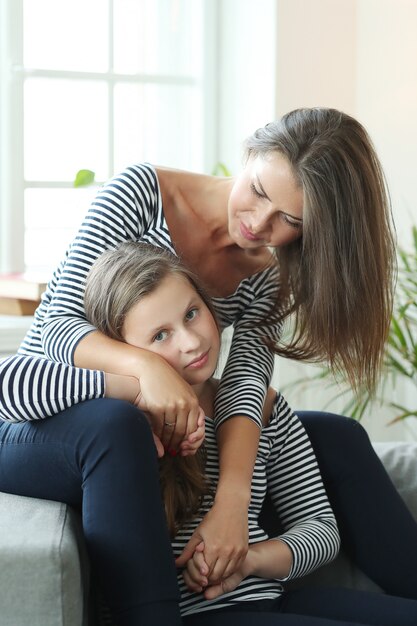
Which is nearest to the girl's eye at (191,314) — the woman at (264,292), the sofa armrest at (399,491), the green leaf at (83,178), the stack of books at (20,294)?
the woman at (264,292)

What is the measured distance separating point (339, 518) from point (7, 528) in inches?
26.2

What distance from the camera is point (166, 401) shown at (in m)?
1.24

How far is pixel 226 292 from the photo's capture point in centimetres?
165

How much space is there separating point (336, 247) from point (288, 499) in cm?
41

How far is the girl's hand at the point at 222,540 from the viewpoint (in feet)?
4.07

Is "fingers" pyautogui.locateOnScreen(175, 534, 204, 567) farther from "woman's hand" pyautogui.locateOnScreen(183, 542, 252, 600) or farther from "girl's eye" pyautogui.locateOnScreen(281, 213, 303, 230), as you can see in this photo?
"girl's eye" pyautogui.locateOnScreen(281, 213, 303, 230)

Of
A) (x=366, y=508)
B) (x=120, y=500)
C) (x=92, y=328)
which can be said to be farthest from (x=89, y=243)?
(x=366, y=508)

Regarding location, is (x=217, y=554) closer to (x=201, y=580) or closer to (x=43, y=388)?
(x=201, y=580)

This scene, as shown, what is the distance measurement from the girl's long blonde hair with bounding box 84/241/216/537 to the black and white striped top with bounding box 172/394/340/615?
0.04 meters

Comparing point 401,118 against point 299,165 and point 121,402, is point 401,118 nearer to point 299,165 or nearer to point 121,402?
point 299,165

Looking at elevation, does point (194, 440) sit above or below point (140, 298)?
below

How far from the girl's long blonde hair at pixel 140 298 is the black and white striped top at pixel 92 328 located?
0.03 metres

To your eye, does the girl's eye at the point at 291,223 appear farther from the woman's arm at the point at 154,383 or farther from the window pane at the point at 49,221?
the window pane at the point at 49,221

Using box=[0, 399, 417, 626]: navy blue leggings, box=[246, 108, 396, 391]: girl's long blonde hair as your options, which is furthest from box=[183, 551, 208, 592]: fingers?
box=[246, 108, 396, 391]: girl's long blonde hair
